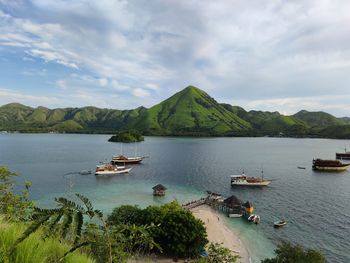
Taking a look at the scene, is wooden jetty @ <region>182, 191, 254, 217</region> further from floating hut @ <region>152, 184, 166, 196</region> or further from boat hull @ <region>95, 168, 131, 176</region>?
boat hull @ <region>95, 168, 131, 176</region>

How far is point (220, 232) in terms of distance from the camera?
46344 millimetres

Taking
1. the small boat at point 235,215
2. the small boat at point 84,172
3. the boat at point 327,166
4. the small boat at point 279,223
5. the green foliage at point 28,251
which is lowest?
the small boat at point 235,215

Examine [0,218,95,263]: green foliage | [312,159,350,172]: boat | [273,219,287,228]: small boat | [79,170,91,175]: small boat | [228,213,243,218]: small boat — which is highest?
[0,218,95,263]: green foliage

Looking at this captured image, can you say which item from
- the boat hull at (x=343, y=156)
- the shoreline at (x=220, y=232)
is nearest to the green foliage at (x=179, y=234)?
the shoreline at (x=220, y=232)

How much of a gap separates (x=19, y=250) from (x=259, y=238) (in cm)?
4644

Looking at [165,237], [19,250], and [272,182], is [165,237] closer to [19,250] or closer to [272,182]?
[19,250]

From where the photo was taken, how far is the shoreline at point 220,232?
40.2 m

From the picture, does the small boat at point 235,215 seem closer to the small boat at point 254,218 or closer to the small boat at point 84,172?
the small boat at point 254,218

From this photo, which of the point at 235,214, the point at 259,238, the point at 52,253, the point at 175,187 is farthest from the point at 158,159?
the point at 52,253

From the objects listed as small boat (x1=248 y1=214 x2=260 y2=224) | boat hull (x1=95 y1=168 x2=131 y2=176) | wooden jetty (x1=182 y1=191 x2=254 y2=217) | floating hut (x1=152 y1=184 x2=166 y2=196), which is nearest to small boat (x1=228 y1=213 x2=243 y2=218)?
wooden jetty (x1=182 y1=191 x2=254 y2=217)

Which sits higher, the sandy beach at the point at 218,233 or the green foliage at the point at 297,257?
the green foliage at the point at 297,257

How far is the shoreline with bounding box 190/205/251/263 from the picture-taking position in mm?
40156

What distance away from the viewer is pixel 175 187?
3211 inches

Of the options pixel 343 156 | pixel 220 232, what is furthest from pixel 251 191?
pixel 343 156
